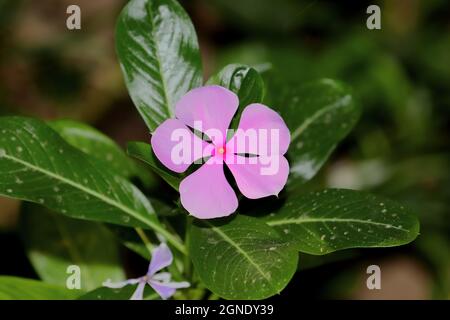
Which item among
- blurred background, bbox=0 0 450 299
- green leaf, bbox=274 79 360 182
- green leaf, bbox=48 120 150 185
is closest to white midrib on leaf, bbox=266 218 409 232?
green leaf, bbox=274 79 360 182

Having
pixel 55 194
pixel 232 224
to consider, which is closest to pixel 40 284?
pixel 55 194

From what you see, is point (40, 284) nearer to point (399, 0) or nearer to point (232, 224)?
point (232, 224)

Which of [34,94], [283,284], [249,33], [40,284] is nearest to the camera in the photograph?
[283,284]

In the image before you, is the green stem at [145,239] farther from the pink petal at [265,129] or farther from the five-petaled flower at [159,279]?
the pink petal at [265,129]

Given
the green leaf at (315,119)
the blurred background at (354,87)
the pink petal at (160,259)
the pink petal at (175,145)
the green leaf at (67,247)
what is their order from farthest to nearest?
the blurred background at (354,87)
the green leaf at (67,247)
the green leaf at (315,119)
the pink petal at (160,259)
the pink petal at (175,145)

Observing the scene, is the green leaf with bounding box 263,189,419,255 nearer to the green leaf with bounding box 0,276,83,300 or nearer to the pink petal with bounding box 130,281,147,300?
the pink petal with bounding box 130,281,147,300

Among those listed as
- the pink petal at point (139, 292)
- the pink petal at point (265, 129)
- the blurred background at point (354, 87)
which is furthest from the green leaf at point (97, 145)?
the blurred background at point (354, 87)
